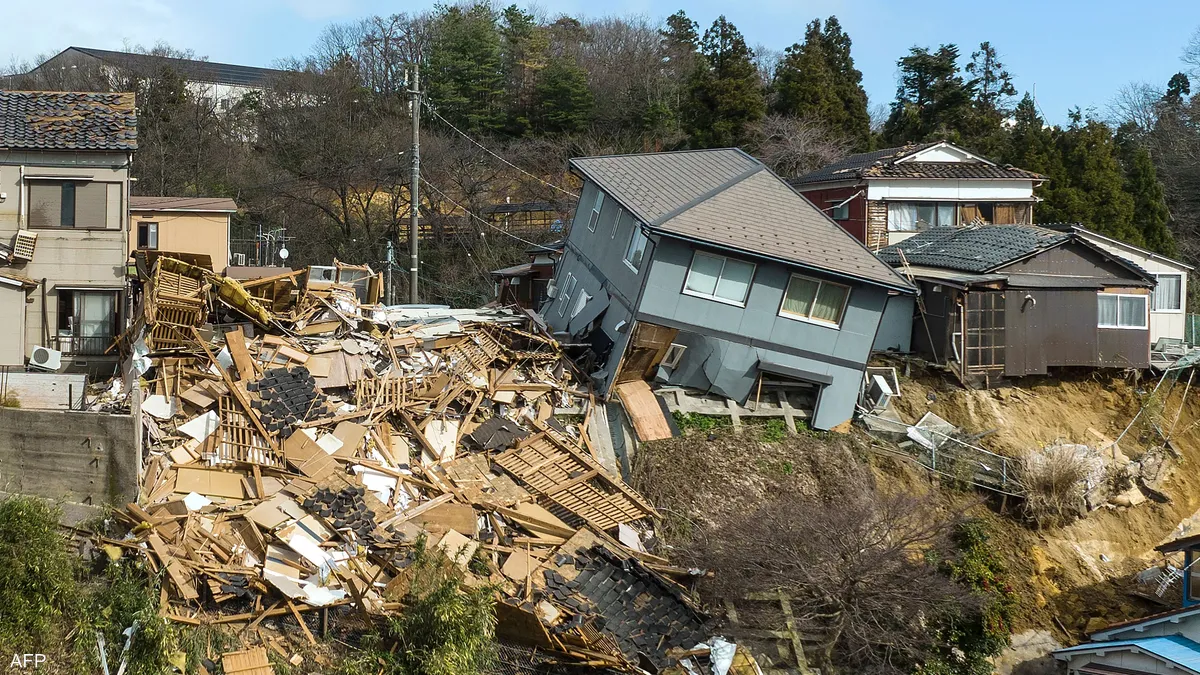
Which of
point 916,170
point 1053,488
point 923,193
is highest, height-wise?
point 916,170

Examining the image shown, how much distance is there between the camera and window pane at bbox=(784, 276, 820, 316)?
2059cm

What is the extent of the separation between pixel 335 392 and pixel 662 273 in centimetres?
642

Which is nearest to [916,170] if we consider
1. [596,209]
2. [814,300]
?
[596,209]

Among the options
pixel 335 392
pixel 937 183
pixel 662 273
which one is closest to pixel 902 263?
pixel 937 183

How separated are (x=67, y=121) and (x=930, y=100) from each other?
31390 millimetres

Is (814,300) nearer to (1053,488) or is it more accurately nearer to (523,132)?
(1053,488)

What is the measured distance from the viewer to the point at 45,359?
1884cm

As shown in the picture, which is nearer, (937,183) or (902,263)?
(902,263)

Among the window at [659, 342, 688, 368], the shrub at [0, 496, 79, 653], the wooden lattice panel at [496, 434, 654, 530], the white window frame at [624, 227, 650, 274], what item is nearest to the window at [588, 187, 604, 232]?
the white window frame at [624, 227, 650, 274]

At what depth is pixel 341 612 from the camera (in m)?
14.5

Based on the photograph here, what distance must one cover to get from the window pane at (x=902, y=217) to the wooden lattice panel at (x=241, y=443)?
19.0 m

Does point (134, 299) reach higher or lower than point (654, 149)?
lower

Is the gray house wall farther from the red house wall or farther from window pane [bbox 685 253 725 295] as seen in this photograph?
the red house wall

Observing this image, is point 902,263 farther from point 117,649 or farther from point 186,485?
point 117,649
